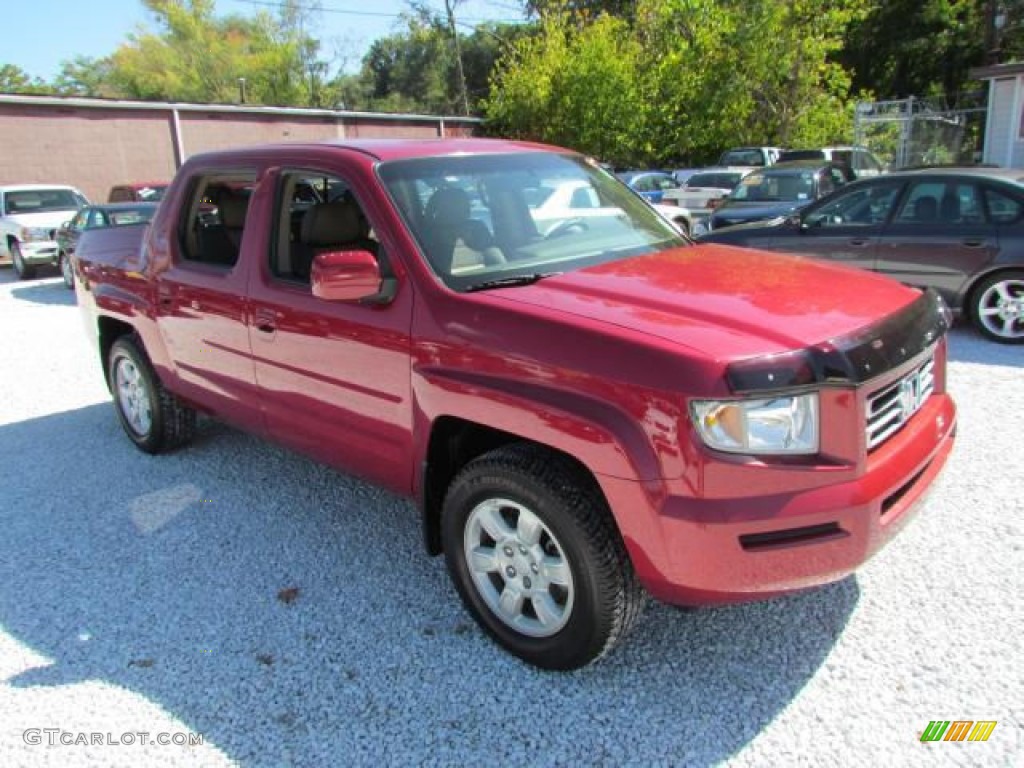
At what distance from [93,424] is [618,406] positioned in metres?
5.02

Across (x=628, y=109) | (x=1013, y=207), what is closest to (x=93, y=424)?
(x=1013, y=207)

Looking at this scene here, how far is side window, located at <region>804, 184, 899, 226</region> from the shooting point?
26.4ft

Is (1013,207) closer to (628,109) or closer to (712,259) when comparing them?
(712,259)

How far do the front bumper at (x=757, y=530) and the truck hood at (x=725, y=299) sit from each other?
0.42 meters

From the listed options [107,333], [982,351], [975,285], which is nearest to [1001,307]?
[975,285]

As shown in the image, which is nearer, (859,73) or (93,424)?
(93,424)

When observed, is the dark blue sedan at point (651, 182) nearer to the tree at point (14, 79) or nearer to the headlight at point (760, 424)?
the headlight at point (760, 424)

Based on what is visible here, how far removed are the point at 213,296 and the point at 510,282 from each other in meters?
1.84

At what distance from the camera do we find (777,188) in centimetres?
1262

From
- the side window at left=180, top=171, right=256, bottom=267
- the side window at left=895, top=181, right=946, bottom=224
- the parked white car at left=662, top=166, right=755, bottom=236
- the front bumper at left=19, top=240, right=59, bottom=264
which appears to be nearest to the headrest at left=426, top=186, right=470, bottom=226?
the side window at left=180, top=171, right=256, bottom=267

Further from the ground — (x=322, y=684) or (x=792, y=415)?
(x=792, y=415)

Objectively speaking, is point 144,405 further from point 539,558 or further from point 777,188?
Result: point 777,188

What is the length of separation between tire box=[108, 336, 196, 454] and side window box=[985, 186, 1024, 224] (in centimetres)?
706

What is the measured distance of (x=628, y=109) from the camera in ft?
85.8
